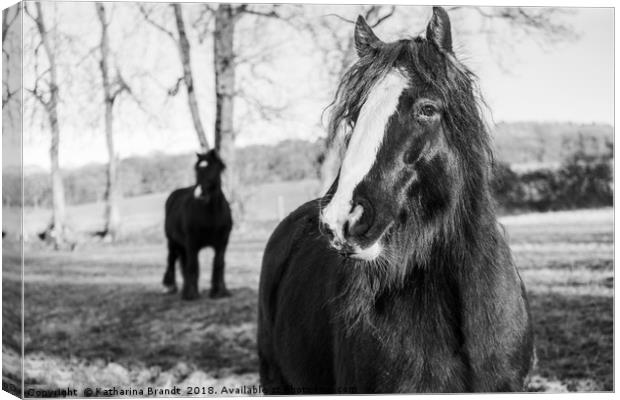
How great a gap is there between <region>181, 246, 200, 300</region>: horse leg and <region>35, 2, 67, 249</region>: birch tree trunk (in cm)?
92

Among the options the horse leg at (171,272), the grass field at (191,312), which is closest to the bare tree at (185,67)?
the grass field at (191,312)

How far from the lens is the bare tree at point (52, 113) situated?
192 inches

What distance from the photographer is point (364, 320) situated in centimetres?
286

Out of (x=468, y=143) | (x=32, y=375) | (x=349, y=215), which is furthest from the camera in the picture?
(x=32, y=375)

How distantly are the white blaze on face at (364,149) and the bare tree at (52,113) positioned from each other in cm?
298

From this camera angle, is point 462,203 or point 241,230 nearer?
point 462,203

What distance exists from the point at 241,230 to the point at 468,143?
3421 millimetres

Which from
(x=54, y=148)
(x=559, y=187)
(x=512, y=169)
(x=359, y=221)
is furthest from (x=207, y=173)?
(x=359, y=221)

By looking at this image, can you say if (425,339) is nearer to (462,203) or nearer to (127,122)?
(462,203)

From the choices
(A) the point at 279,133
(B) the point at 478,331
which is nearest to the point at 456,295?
(B) the point at 478,331

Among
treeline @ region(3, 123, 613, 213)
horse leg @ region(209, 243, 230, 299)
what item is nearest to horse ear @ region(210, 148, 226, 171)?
treeline @ region(3, 123, 613, 213)

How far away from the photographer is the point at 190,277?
5844mm

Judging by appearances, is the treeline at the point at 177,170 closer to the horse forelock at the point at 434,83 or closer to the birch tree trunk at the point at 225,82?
the birch tree trunk at the point at 225,82

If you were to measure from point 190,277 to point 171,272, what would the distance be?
0.50 feet
